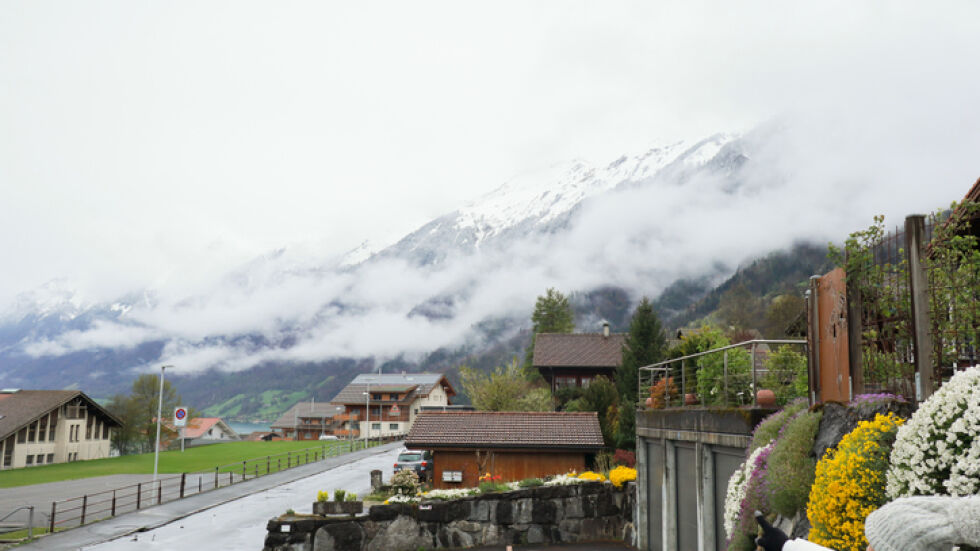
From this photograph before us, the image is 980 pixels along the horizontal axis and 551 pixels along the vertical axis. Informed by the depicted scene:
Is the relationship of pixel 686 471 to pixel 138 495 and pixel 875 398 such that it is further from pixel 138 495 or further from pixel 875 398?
pixel 138 495

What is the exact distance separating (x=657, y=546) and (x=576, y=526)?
383 cm

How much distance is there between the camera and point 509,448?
2631 cm

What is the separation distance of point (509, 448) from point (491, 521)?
505 centimetres

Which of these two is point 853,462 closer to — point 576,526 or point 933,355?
point 933,355

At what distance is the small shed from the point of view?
26.2 meters

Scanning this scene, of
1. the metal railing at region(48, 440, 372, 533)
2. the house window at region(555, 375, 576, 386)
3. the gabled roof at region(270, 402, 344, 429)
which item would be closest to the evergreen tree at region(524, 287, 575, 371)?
the house window at region(555, 375, 576, 386)

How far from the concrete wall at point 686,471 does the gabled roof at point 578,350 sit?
4826cm

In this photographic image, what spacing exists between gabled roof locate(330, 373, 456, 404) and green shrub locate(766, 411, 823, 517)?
315 feet

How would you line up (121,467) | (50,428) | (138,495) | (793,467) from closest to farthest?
1. (793,467)
2. (138,495)
3. (121,467)
4. (50,428)

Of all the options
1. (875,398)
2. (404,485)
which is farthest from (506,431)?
(875,398)

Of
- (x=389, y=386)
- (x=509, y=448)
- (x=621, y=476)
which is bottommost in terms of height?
(x=621, y=476)

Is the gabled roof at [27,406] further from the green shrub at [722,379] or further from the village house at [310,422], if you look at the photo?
the green shrub at [722,379]

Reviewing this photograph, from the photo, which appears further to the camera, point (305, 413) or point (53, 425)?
point (305, 413)

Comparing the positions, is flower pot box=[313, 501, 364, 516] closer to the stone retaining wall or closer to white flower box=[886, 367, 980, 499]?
the stone retaining wall
